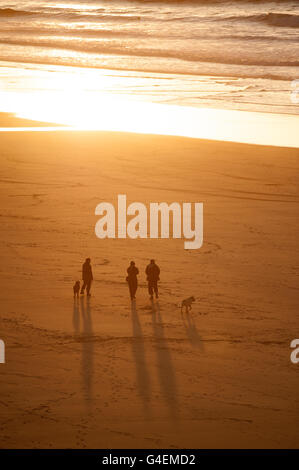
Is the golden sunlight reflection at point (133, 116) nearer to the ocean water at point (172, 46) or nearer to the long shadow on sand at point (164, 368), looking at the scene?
the ocean water at point (172, 46)

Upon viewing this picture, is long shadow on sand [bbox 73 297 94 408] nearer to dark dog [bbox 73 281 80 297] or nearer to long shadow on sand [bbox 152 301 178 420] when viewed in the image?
dark dog [bbox 73 281 80 297]

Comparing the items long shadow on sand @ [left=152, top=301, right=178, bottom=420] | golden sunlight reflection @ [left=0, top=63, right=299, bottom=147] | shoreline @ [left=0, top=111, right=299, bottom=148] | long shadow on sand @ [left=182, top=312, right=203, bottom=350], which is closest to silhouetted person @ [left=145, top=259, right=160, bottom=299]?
long shadow on sand @ [left=152, top=301, right=178, bottom=420]

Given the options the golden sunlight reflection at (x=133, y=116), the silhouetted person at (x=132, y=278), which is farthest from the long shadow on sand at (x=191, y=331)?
the golden sunlight reflection at (x=133, y=116)

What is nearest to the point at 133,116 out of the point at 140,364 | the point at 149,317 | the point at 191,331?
the point at 149,317

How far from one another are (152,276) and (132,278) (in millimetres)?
357

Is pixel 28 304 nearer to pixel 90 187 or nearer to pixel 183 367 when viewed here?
pixel 183 367

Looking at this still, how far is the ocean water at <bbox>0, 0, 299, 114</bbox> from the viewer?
112 feet

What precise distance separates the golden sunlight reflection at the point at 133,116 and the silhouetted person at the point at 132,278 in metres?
12.4

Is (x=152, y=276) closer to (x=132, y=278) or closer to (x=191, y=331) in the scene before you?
(x=132, y=278)

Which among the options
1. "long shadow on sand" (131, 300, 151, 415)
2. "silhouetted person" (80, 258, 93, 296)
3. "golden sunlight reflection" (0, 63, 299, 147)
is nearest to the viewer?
"long shadow on sand" (131, 300, 151, 415)

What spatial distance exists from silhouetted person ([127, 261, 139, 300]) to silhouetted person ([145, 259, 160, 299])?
212 mm

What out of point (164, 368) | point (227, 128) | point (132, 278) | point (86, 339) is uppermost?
point (227, 128)

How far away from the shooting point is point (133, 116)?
28.2 m

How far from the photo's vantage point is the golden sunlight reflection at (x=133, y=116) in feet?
84.4
